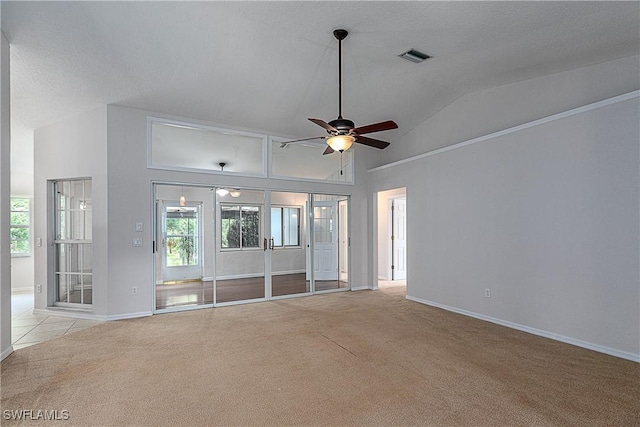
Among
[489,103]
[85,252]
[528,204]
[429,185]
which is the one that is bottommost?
[85,252]

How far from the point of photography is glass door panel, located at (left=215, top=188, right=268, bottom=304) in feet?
25.2

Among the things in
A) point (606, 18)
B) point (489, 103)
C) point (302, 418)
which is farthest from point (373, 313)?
point (606, 18)

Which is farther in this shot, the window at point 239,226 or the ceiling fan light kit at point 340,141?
the window at point 239,226

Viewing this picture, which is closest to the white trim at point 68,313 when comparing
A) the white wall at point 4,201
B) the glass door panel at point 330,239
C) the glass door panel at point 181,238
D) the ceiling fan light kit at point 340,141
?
the white wall at point 4,201

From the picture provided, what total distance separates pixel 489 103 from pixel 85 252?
6.59 meters

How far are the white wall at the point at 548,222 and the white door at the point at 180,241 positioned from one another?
4.92 metres

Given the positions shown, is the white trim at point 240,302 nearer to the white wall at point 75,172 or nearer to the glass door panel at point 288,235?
the white wall at point 75,172

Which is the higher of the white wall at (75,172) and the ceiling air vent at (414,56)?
the ceiling air vent at (414,56)

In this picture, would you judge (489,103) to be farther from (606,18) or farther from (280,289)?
(280,289)

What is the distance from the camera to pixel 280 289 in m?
6.94

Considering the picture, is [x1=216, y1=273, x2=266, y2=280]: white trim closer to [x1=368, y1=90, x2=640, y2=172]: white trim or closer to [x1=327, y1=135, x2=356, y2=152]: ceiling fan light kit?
[x1=368, y1=90, x2=640, y2=172]: white trim

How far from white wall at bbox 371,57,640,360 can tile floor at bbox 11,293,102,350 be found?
17.6 feet

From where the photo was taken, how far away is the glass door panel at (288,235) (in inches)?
329

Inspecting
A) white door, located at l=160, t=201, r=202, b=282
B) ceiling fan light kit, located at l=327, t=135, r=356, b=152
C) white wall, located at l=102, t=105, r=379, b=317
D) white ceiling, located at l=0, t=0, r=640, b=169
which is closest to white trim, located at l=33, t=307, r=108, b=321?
white wall, located at l=102, t=105, r=379, b=317
